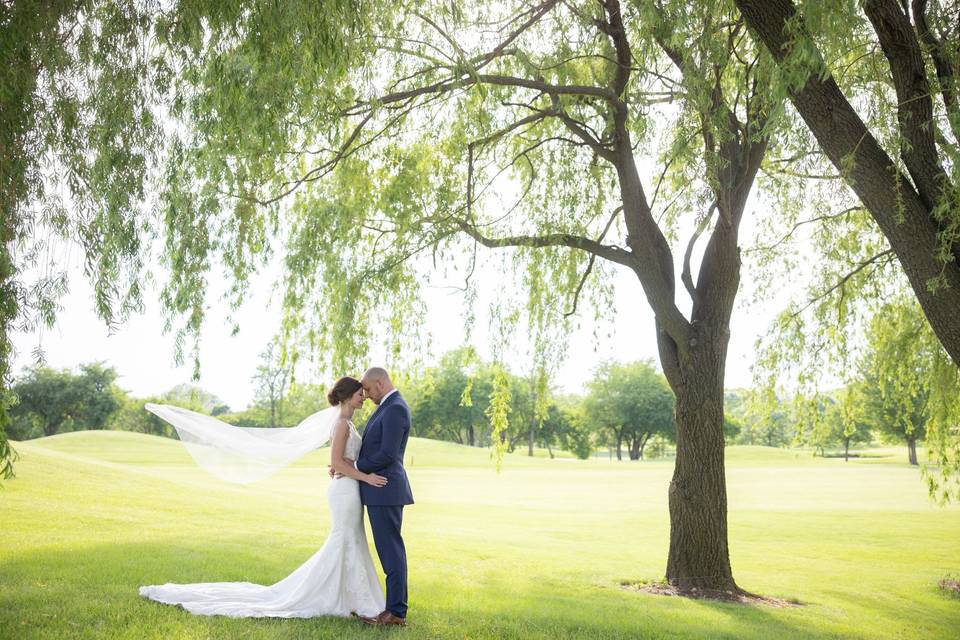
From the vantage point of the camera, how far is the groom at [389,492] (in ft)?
19.8

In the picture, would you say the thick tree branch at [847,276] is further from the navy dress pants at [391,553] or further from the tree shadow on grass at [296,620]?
the navy dress pants at [391,553]

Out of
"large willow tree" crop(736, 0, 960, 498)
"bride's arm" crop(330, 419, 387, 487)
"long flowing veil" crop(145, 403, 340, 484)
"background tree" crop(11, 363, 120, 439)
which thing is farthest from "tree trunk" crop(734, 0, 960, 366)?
"background tree" crop(11, 363, 120, 439)

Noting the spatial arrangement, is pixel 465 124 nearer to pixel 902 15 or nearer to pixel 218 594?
pixel 902 15

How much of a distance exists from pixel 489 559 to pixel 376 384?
569cm

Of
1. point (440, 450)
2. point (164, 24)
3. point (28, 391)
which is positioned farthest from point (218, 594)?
point (28, 391)

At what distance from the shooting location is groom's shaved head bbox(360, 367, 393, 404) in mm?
6293

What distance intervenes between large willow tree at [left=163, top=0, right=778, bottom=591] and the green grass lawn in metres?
1.96

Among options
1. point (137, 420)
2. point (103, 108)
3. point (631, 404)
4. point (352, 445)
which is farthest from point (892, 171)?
point (137, 420)

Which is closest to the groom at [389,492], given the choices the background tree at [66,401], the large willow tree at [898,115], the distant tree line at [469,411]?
the large willow tree at [898,115]

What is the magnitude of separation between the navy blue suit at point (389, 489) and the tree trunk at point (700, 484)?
447 centimetres

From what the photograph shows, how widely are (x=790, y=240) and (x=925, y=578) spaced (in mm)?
5787

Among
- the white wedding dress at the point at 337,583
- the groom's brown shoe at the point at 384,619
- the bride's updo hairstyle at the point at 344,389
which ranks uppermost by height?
the bride's updo hairstyle at the point at 344,389

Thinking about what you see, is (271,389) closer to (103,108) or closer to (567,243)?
(567,243)

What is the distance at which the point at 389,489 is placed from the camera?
6117 millimetres
